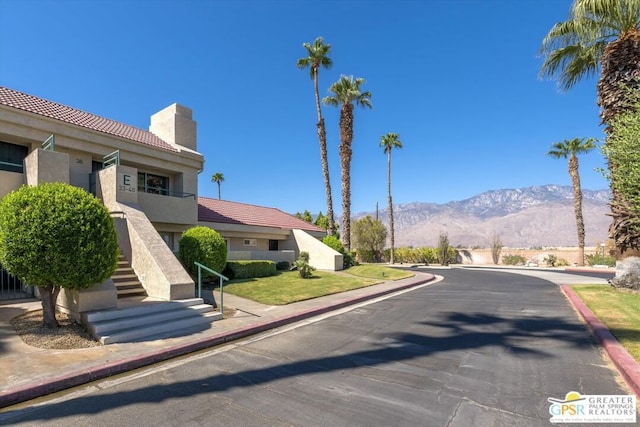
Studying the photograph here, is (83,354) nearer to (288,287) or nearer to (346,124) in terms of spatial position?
(288,287)

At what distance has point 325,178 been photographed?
26.8 m

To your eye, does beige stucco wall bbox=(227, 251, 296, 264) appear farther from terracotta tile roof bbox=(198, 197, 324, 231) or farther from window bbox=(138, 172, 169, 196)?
window bbox=(138, 172, 169, 196)

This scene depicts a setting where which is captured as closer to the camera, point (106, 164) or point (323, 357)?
point (323, 357)

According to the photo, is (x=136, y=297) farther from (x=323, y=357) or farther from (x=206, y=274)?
(x=323, y=357)

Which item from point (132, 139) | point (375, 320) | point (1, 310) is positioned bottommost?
point (375, 320)

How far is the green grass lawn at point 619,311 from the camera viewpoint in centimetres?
691

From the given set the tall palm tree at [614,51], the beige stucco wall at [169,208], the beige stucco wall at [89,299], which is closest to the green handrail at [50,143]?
the beige stucco wall at [169,208]

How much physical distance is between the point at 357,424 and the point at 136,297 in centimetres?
806

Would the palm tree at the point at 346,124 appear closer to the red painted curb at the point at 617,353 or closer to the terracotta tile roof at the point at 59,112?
the terracotta tile roof at the point at 59,112

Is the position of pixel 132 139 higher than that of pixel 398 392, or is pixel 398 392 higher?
pixel 132 139

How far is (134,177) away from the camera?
507 inches

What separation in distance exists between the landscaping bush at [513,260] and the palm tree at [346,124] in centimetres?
2546

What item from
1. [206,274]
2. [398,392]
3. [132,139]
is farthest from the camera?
[132,139]

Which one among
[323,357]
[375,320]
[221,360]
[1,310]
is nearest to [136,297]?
[1,310]
